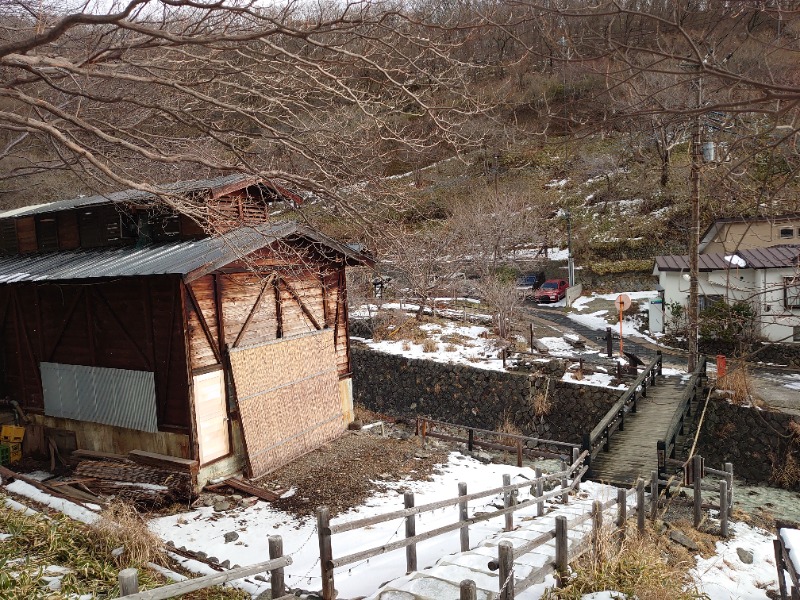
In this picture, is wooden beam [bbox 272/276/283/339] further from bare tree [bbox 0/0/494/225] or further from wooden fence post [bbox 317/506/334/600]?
wooden fence post [bbox 317/506/334/600]

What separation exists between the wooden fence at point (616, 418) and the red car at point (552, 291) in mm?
14912

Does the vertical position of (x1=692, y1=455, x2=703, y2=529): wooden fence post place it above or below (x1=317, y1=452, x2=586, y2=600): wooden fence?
below

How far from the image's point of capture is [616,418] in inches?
551

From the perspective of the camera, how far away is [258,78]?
25.4 feet

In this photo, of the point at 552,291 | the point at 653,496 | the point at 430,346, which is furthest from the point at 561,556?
the point at 552,291

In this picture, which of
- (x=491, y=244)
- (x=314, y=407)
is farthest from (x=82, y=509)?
(x=491, y=244)

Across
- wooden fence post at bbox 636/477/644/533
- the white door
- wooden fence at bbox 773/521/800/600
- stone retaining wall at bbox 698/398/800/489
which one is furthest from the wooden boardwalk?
the white door

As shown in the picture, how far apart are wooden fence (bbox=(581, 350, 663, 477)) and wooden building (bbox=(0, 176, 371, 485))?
6.00 metres

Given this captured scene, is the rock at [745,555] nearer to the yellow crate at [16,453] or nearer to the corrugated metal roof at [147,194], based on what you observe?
the corrugated metal roof at [147,194]

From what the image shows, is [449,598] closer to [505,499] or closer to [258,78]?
[505,499]

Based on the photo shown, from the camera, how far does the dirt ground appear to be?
10.3 meters

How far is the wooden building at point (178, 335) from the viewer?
1076 centimetres

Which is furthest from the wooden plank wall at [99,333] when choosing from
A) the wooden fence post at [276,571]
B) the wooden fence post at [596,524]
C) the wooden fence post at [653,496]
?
the wooden fence post at [653,496]

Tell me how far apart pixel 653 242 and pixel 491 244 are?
34.8 ft
